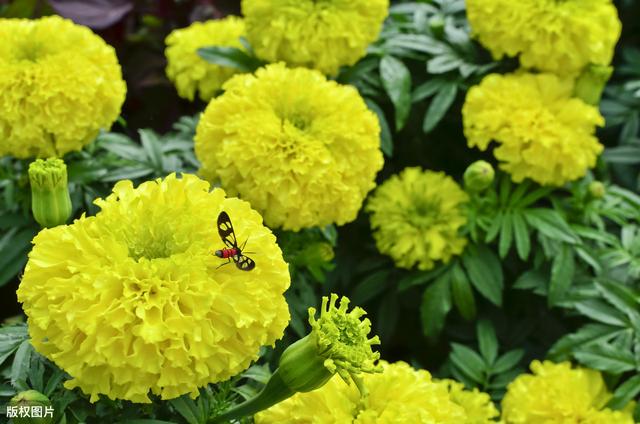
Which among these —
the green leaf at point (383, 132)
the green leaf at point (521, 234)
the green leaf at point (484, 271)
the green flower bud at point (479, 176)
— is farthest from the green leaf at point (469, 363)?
the green leaf at point (383, 132)

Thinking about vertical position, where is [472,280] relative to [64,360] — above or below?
below

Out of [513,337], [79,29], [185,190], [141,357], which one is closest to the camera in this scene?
[141,357]

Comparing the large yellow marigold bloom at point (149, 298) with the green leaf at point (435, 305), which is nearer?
the large yellow marigold bloom at point (149, 298)

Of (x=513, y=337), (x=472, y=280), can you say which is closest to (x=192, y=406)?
(x=472, y=280)

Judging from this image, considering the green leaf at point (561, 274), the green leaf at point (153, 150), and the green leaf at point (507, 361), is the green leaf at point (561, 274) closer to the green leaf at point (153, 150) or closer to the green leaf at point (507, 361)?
the green leaf at point (507, 361)

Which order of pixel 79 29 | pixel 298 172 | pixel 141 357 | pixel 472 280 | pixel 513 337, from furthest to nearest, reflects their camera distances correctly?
1. pixel 513 337
2. pixel 472 280
3. pixel 79 29
4. pixel 298 172
5. pixel 141 357

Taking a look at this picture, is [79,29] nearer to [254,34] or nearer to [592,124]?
[254,34]
